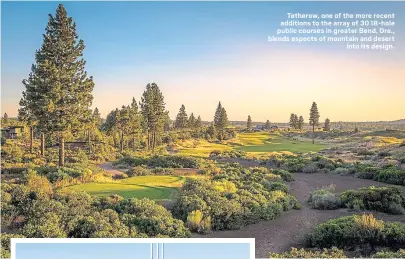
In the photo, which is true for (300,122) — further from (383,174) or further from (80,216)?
(80,216)

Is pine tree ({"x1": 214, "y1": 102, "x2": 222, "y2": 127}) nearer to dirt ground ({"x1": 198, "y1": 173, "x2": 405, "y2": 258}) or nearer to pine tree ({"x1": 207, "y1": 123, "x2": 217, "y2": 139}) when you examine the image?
pine tree ({"x1": 207, "y1": 123, "x2": 217, "y2": 139})

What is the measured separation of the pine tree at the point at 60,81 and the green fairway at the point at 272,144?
3635mm

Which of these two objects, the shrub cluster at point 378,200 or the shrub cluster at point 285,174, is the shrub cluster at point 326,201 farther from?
the shrub cluster at point 285,174

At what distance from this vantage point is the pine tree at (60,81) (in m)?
8.84

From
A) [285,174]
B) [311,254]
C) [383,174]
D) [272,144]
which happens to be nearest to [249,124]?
[272,144]

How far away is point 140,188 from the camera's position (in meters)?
8.51

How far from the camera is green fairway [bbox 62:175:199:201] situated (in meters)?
8.17

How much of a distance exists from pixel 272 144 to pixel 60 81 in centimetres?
505

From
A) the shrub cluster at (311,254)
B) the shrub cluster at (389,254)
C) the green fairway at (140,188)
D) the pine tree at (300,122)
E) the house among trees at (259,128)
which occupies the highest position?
the pine tree at (300,122)

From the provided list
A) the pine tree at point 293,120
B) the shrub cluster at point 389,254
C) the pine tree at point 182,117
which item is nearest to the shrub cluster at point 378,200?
the pine tree at point 293,120

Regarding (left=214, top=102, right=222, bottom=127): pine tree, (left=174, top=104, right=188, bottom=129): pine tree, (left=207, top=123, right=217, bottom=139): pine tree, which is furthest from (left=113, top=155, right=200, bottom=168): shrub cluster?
(left=214, top=102, right=222, bottom=127): pine tree

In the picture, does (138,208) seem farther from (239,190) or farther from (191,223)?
(239,190)

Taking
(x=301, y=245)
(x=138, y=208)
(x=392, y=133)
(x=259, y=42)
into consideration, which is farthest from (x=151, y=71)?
(x=392, y=133)

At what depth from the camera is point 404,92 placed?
8.04m
